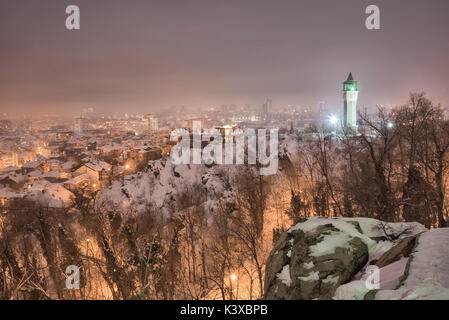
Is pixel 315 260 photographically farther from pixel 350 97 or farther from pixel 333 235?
pixel 350 97

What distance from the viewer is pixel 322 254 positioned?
550cm

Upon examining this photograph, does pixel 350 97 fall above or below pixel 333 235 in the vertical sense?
above

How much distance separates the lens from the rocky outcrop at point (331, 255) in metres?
5.02

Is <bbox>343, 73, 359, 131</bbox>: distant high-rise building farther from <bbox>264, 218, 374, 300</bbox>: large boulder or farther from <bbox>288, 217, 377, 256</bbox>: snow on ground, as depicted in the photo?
<bbox>264, 218, 374, 300</bbox>: large boulder

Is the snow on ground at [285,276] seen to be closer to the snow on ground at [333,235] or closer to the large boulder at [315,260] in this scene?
the large boulder at [315,260]

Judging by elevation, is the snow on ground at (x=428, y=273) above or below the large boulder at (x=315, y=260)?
above

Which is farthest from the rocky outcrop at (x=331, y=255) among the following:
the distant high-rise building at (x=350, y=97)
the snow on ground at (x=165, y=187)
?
the distant high-rise building at (x=350, y=97)

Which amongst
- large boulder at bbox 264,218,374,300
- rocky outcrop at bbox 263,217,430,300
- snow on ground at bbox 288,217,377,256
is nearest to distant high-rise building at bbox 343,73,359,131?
rocky outcrop at bbox 263,217,430,300

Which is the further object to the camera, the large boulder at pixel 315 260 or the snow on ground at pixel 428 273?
the large boulder at pixel 315 260

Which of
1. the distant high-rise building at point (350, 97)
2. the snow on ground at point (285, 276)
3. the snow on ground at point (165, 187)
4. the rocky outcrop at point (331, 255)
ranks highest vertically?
the distant high-rise building at point (350, 97)

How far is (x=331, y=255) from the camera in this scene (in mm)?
5438

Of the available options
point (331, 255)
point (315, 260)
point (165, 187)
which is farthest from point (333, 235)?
point (165, 187)
